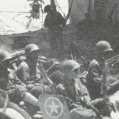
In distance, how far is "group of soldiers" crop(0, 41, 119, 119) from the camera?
782cm

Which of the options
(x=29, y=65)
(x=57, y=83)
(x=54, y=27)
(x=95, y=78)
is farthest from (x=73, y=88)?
(x=54, y=27)

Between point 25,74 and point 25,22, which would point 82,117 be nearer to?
point 25,74

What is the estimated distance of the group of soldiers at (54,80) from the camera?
782 centimetres

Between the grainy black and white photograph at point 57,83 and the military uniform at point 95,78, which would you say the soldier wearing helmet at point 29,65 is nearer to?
the grainy black and white photograph at point 57,83

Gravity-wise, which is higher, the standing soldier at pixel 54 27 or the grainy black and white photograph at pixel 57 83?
the standing soldier at pixel 54 27

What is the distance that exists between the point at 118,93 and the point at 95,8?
9.58 meters

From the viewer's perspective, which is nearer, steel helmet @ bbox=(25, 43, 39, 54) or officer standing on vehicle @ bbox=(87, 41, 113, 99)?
officer standing on vehicle @ bbox=(87, 41, 113, 99)

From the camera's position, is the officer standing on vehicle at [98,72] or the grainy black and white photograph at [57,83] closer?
A: the grainy black and white photograph at [57,83]

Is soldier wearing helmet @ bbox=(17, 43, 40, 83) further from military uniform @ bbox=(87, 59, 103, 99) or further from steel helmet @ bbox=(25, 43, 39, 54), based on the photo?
military uniform @ bbox=(87, 59, 103, 99)

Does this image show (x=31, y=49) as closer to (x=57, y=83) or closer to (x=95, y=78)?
(x=57, y=83)

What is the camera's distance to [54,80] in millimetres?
9156

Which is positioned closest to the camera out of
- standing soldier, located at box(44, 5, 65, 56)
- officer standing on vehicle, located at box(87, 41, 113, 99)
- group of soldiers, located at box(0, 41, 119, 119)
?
group of soldiers, located at box(0, 41, 119, 119)

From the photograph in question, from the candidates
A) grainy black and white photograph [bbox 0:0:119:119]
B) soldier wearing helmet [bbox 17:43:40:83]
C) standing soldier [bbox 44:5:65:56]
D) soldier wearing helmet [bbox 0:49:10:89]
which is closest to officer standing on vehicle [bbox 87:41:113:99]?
grainy black and white photograph [bbox 0:0:119:119]

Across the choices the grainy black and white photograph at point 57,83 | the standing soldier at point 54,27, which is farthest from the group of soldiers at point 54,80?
the standing soldier at point 54,27
